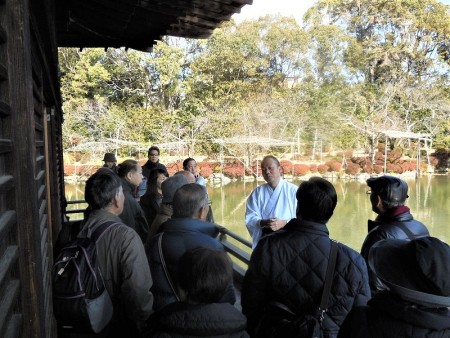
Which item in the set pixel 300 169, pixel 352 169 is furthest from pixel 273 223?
pixel 352 169

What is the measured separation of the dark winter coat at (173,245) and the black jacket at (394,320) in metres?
0.63

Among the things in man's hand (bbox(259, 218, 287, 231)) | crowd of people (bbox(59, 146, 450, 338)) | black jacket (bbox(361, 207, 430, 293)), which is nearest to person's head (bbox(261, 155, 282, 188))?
man's hand (bbox(259, 218, 287, 231))

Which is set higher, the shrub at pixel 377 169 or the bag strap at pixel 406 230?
the bag strap at pixel 406 230

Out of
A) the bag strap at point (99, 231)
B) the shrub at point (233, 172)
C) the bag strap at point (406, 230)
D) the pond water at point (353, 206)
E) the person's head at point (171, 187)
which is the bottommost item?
the pond water at point (353, 206)

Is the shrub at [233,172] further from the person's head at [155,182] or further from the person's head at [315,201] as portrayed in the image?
the person's head at [315,201]

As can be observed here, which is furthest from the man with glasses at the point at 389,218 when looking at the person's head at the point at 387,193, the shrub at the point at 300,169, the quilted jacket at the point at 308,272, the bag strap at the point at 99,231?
the shrub at the point at 300,169

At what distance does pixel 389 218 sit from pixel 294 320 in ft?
2.59

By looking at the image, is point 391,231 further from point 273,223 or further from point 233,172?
point 233,172

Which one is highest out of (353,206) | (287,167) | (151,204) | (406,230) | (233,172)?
(406,230)

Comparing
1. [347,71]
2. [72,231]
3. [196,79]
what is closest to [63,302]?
[72,231]

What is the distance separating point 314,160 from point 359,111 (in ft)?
16.2

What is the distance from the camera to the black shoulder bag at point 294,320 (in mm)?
1505

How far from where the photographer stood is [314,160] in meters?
29.5

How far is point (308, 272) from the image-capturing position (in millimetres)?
1552
